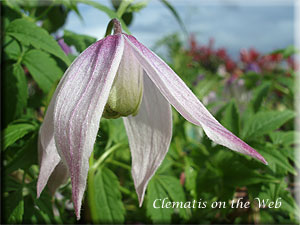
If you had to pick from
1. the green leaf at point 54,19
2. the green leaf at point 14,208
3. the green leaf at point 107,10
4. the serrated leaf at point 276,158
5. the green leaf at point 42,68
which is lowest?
the green leaf at point 14,208

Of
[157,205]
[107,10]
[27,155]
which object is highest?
[107,10]

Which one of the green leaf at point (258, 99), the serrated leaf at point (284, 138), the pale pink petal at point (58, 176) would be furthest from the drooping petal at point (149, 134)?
the green leaf at point (258, 99)

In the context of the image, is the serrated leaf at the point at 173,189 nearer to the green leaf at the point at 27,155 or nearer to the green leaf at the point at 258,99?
the green leaf at the point at 27,155

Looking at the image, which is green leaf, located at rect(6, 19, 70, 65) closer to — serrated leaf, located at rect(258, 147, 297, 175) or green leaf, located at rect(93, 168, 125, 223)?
green leaf, located at rect(93, 168, 125, 223)

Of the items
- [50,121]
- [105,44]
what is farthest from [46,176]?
[105,44]

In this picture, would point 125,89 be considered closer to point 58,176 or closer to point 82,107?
point 82,107

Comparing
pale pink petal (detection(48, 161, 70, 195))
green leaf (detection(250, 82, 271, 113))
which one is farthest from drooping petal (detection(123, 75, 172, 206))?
green leaf (detection(250, 82, 271, 113))

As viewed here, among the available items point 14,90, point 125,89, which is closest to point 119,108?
point 125,89
